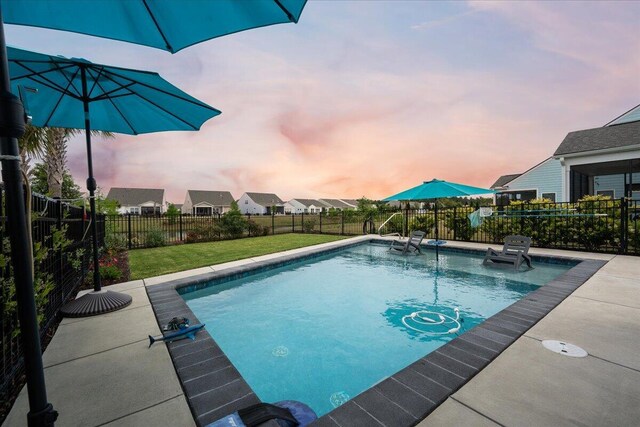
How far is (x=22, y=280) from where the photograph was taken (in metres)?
1.16

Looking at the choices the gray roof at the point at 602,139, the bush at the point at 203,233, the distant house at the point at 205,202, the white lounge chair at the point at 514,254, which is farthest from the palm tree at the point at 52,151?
the distant house at the point at 205,202

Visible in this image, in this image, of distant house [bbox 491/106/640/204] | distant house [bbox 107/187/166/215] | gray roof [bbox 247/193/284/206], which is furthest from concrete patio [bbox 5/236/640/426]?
gray roof [bbox 247/193/284/206]

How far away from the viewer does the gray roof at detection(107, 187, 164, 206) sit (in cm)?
5447

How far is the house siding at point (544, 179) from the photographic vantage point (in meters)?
18.3

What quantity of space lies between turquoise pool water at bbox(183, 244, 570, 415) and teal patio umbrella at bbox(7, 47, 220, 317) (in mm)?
1803

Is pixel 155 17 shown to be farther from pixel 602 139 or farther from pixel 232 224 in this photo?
pixel 602 139

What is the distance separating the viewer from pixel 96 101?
14.0 feet

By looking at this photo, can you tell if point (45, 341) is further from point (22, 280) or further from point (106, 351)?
point (22, 280)

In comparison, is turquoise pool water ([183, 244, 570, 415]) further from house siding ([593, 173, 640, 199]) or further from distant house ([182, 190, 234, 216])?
distant house ([182, 190, 234, 216])

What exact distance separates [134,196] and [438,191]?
63272mm

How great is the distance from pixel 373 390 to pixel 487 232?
10.8 meters

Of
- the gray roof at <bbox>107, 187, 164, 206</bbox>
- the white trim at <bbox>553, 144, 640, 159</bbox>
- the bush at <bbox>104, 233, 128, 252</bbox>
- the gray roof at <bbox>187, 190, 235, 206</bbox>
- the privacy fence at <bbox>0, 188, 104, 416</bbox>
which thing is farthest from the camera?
the gray roof at <bbox>187, 190, 235, 206</bbox>

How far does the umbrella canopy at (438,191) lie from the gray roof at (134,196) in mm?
60462

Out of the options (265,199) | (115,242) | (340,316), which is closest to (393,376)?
(340,316)
